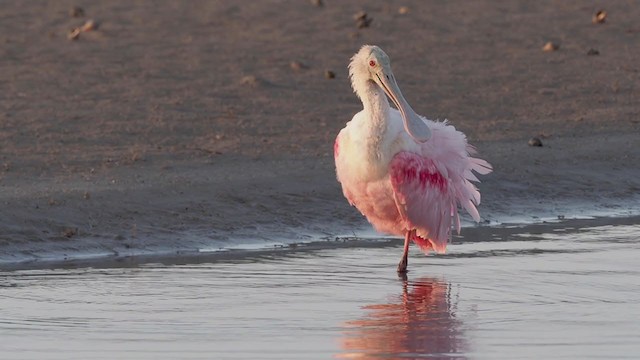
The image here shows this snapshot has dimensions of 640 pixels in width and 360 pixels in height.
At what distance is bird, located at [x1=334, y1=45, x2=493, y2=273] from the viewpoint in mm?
9750

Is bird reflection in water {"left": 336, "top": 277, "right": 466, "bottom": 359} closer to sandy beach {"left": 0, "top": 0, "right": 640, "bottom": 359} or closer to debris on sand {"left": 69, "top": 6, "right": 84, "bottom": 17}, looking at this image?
sandy beach {"left": 0, "top": 0, "right": 640, "bottom": 359}

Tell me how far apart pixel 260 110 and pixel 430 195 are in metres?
5.27

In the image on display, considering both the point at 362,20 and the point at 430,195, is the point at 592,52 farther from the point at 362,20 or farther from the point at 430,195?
the point at 430,195

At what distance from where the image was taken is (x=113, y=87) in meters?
15.7

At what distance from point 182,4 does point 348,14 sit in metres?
1.90

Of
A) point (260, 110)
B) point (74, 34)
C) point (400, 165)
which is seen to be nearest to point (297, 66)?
point (260, 110)

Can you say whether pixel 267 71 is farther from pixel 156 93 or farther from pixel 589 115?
pixel 589 115

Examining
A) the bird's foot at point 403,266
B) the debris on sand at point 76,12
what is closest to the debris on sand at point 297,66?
the debris on sand at point 76,12

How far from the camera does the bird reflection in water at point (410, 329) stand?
7391mm

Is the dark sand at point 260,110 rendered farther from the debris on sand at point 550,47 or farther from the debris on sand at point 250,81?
the debris on sand at point 550,47

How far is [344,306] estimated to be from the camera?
8547mm

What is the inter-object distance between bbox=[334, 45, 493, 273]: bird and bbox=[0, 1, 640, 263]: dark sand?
1.25 metres

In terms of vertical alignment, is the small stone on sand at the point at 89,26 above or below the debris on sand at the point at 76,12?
below

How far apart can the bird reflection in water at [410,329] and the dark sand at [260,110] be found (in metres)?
2.14
